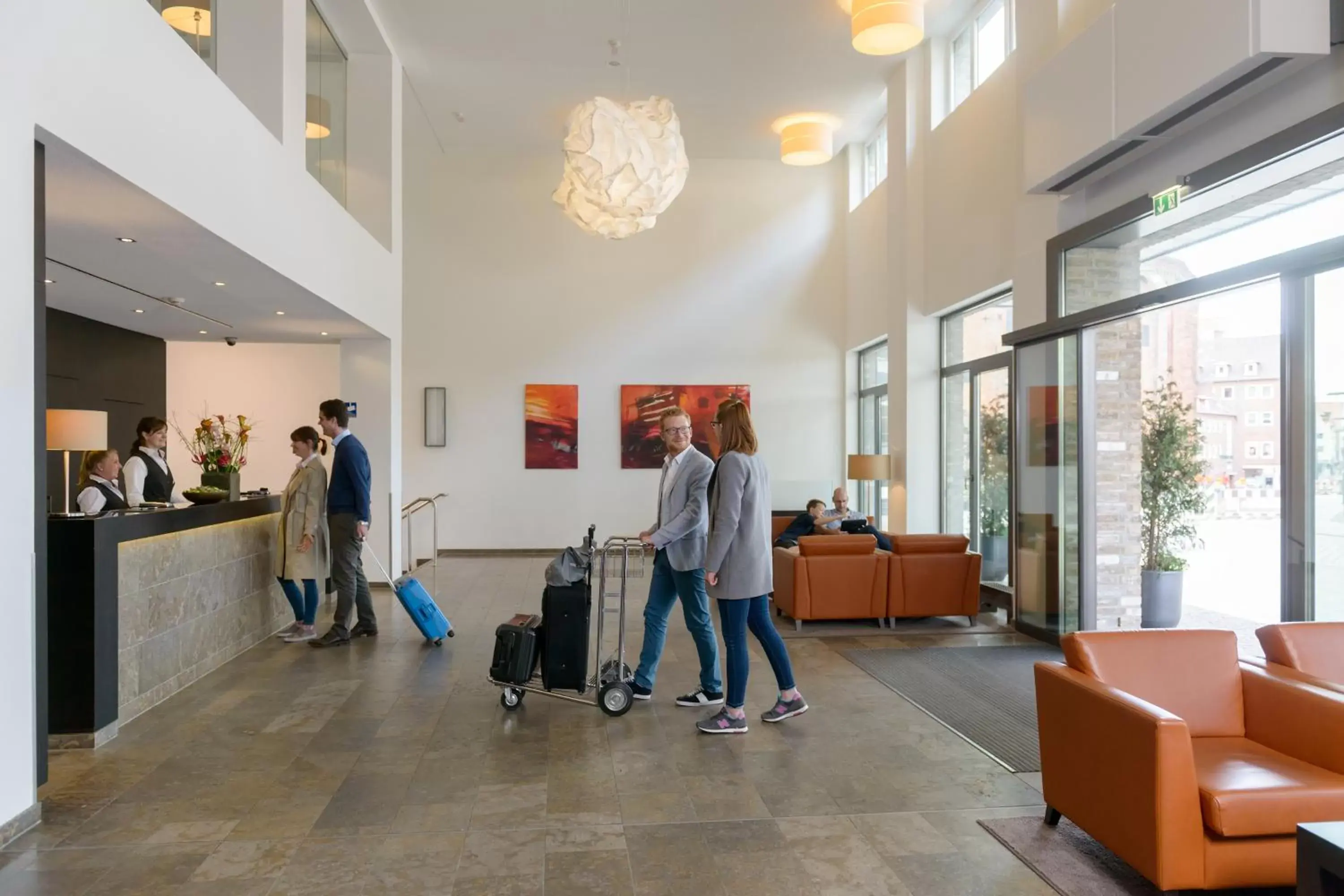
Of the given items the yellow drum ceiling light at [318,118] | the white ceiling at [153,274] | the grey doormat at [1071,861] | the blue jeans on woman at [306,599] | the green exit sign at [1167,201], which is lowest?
the grey doormat at [1071,861]

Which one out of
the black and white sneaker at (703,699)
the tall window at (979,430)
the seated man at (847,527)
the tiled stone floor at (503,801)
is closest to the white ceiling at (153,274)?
the tiled stone floor at (503,801)

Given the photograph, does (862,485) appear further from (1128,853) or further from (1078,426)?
(1128,853)

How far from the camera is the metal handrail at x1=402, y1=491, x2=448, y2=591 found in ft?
36.0

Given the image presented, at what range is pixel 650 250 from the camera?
42.5 feet

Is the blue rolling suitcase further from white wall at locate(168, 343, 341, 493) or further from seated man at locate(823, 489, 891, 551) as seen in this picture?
white wall at locate(168, 343, 341, 493)

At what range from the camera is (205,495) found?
5.99 metres

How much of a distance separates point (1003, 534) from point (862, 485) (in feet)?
13.5

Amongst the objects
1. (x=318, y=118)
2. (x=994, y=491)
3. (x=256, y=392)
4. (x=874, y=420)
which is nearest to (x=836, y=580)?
(x=994, y=491)

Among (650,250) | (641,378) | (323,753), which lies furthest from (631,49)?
(323,753)

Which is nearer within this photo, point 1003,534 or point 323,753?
point 323,753

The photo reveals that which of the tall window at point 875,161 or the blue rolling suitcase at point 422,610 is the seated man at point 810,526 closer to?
the blue rolling suitcase at point 422,610

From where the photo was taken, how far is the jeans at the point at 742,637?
441 cm

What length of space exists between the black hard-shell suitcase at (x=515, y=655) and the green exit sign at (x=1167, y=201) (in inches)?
175

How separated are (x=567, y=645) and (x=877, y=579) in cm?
340
